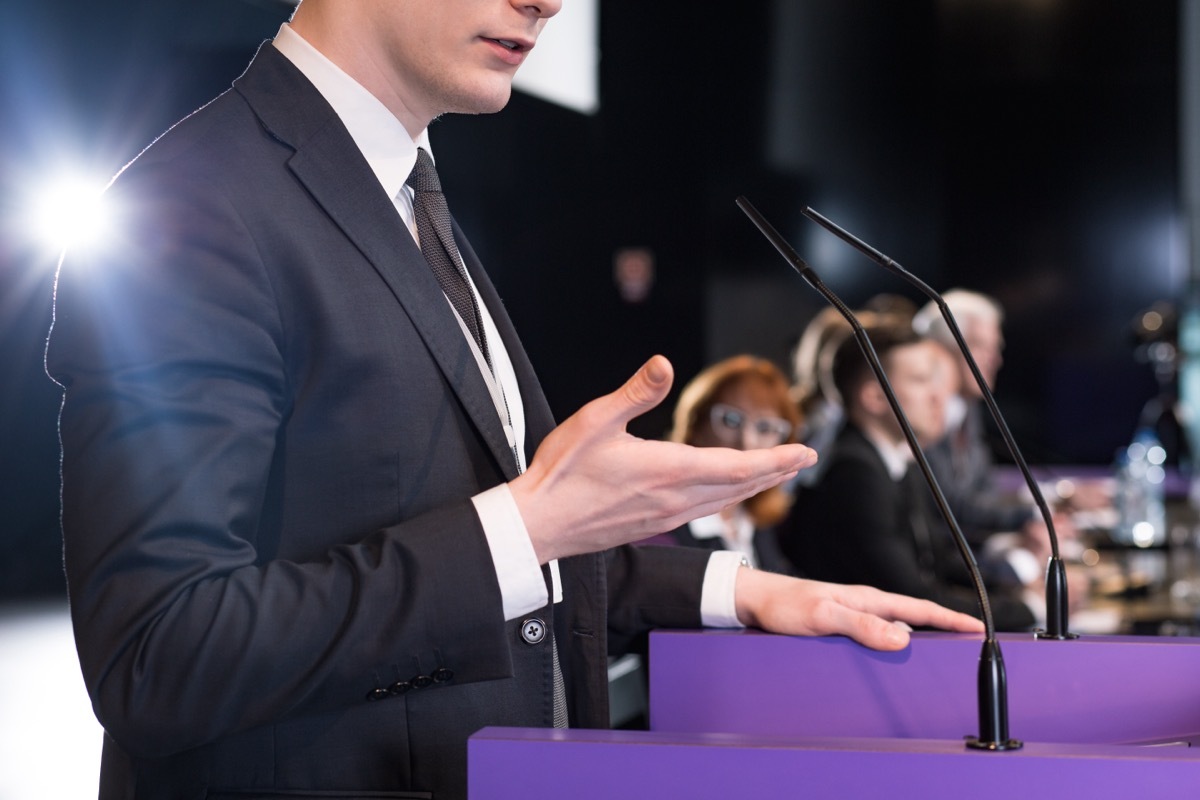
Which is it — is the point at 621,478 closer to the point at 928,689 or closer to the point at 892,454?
the point at 928,689

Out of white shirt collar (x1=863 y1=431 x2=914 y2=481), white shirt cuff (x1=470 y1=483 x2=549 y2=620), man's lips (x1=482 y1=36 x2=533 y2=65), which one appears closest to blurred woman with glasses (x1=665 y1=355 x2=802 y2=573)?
white shirt collar (x1=863 y1=431 x2=914 y2=481)

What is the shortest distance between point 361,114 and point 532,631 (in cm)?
52

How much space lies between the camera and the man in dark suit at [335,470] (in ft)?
3.11

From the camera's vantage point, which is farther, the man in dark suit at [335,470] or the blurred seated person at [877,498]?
the blurred seated person at [877,498]

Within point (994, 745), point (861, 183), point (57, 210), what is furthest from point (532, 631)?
point (861, 183)

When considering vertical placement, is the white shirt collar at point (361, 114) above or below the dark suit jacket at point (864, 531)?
above

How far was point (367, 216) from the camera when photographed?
115 centimetres

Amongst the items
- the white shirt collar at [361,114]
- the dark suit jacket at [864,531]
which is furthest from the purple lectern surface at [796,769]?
the dark suit jacket at [864,531]

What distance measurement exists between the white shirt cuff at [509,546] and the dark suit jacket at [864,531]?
242 cm

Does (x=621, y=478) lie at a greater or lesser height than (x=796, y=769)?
greater

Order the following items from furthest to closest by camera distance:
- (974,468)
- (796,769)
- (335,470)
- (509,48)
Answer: (974,468) → (509,48) → (335,470) → (796,769)

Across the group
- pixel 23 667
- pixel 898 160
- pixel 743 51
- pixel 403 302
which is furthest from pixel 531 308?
pixel 403 302

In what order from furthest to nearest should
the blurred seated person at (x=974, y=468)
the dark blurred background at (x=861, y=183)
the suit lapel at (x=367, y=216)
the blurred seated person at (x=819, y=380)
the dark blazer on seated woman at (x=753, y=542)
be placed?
the dark blurred background at (x=861, y=183)
the blurred seated person at (x=974, y=468)
the blurred seated person at (x=819, y=380)
the dark blazer on seated woman at (x=753, y=542)
the suit lapel at (x=367, y=216)

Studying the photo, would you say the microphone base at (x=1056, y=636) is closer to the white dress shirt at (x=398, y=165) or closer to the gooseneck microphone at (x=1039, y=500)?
the gooseneck microphone at (x=1039, y=500)
